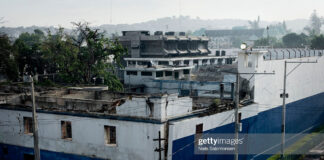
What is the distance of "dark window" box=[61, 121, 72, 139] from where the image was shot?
2511 cm

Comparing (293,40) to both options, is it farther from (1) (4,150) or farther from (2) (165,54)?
(1) (4,150)

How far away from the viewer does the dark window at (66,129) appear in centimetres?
2511

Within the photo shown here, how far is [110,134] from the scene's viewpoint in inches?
924

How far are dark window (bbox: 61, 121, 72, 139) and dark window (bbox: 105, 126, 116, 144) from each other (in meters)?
3.48

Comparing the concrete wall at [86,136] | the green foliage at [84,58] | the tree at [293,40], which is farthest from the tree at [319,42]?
the concrete wall at [86,136]

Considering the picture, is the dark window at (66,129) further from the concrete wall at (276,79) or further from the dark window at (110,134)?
the concrete wall at (276,79)

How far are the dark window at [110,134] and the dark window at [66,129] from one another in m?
3.48

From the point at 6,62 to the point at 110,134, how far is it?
36.6 metres

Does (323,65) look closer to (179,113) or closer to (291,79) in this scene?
(291,79)

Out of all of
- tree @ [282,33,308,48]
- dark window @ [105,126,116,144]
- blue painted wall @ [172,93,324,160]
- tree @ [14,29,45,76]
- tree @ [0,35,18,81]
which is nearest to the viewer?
blue painted wall @ [172,93,324,160]

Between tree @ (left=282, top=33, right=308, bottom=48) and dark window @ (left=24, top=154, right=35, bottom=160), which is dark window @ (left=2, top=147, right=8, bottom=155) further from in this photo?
tree @ (left=282, top=33, right=308, bottom=48)

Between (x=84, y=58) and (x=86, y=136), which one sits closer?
(x=86, y=136)

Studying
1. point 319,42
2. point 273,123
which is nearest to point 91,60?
point 273,123

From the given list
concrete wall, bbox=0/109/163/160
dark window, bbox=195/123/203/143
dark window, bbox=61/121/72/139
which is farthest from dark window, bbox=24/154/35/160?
dark window, bbox=195/123/203/143
